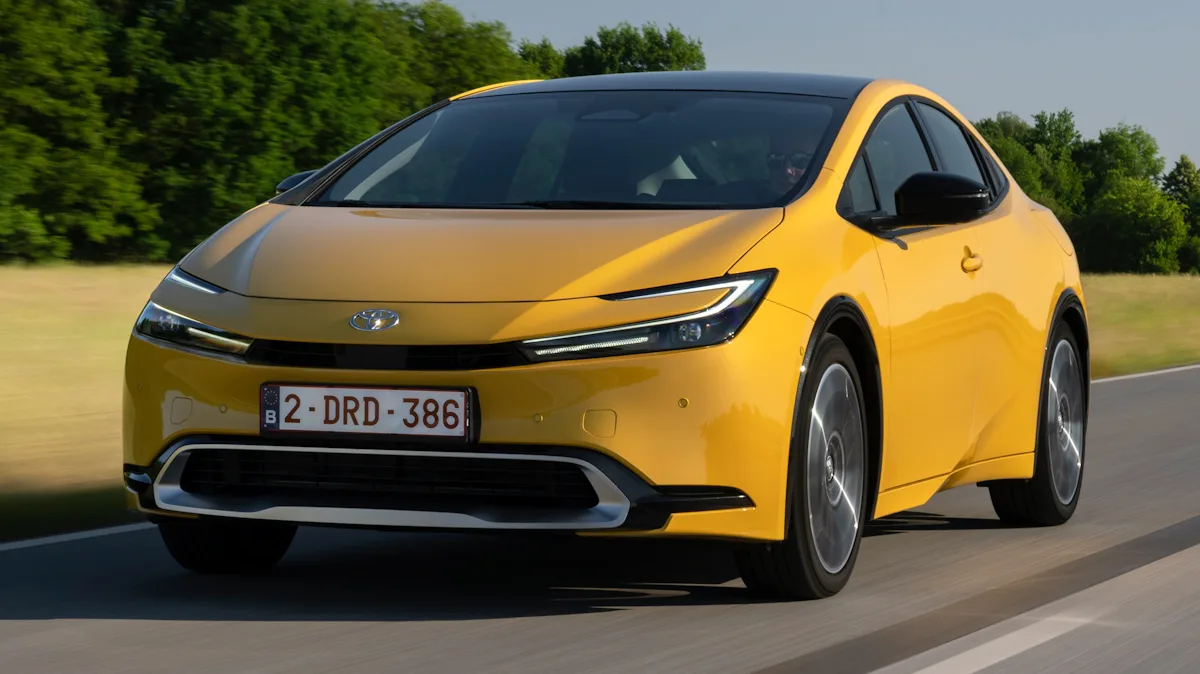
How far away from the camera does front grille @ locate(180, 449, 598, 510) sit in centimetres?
514

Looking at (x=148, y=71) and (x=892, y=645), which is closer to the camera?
(x=892, y=645)

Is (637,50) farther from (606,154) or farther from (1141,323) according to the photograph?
(606,154)

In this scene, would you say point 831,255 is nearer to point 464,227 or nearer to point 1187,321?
point 464,227

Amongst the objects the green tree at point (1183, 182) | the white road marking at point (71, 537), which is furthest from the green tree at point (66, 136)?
the green tree at point (1183, 182)

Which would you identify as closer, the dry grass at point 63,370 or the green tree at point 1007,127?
the dry grass at point 63,370

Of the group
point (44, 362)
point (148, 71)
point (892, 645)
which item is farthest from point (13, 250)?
point (892, 645)

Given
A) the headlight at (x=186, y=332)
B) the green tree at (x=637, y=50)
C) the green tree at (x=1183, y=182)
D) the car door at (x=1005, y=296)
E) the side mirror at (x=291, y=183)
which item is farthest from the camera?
the green tree at (x=1183, y=182)

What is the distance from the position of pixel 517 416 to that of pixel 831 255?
1129mm

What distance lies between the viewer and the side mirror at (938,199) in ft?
20.4

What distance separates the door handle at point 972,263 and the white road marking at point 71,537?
300 centimetres

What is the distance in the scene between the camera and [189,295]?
550 centimetres

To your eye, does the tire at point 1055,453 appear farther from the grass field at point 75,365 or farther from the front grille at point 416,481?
the grass field at point 75,365

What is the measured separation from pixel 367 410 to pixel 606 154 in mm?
1474

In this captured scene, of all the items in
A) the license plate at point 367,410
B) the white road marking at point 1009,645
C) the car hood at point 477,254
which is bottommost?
the white road marking at point 1009,645
